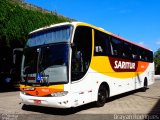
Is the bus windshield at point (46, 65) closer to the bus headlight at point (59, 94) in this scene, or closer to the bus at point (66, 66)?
the bus at point (66, 66)

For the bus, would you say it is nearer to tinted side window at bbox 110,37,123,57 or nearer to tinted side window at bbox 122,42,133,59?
tinted side window at bbox 110,37,123,57

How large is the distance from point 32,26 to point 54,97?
12.1 m

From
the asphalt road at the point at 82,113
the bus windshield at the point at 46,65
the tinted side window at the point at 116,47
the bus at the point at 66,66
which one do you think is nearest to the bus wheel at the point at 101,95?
the bus at the point at 66,66

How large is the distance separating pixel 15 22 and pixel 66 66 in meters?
10.7

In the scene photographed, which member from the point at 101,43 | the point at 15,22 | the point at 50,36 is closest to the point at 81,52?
the point at 50,36

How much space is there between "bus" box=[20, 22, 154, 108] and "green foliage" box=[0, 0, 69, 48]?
7.65m

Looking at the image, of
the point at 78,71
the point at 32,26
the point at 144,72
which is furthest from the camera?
the point at 32,26

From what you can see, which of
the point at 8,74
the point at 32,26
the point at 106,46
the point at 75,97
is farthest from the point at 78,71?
the point at 8,74

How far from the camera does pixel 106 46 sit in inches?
496

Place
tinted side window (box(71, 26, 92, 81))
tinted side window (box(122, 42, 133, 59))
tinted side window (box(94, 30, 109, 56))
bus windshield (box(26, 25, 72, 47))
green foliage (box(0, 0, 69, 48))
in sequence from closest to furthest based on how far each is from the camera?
tinted side window (box(71, 26, 92, 81)), bus windshield (box(26, 25, 72, 47)), tinted side window (box(94, 30, 109, 56)), tinted side window (box(122, 42, 133, 59)), green foliage (box(0, 0, 69, 48))

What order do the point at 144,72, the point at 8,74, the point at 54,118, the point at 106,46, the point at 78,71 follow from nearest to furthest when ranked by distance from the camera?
the point at 54,118, the point at 78,71, the point at 106,46, the point at 144,72, the point at 8,74

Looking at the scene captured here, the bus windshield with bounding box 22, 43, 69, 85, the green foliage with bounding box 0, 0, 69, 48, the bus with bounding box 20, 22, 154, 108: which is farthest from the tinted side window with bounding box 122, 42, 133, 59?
the green foliage with bounding box 0, 0, 69, 48

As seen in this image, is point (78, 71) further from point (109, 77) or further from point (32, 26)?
point (32, 26)

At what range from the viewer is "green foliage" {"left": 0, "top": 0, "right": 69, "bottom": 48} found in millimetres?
18219
